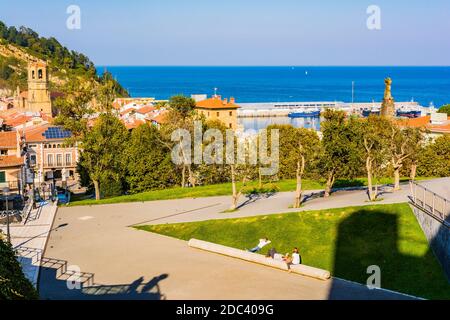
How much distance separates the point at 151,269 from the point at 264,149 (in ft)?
79.8

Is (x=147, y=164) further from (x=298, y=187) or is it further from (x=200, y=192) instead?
(x=298, y=187)

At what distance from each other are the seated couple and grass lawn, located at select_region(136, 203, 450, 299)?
76cm

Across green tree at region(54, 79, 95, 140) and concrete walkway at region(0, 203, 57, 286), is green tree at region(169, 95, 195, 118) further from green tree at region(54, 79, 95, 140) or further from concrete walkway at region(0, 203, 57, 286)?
concrete walkway at region(0, 203, 57, 286)

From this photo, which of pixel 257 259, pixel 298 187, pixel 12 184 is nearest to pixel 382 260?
pixel 257 259

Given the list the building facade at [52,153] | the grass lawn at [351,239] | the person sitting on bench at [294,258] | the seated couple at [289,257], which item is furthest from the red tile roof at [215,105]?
the person sitting on bench at [294,258]

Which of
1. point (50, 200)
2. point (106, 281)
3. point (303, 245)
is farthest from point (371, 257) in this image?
point (50, 200)

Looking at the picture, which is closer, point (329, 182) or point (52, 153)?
point (329, 182)

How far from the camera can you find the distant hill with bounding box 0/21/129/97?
5610 inches

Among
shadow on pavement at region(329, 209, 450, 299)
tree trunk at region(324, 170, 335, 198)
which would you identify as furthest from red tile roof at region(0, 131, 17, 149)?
shadow on pavement at region(329, 209, 450, 299)

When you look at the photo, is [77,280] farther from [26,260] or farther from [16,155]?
[16,155]

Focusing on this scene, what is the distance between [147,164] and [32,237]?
16.4 metres

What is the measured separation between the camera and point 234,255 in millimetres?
22109

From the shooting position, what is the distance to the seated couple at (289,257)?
20.5 metres

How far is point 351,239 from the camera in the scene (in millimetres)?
22281
